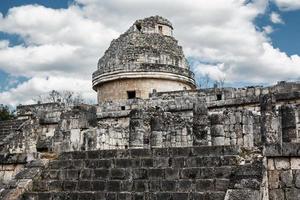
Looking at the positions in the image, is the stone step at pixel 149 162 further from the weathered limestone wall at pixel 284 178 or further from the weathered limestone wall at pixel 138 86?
the weathered limestone wall at pixel 138 86

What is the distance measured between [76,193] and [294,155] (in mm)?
3819

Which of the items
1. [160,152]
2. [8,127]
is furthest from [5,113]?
[160,152]

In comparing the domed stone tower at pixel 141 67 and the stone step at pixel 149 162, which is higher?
the domed stone tower at pixel 141 67

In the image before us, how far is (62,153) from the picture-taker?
9641 mm

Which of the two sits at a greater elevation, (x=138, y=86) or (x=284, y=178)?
(x=138, y=86)

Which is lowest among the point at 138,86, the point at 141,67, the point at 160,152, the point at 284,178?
the point at 284,178

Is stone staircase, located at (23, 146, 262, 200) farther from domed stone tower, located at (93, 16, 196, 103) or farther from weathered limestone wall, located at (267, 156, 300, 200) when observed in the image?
domed stone tower, located at (93, 16, 196, 103)

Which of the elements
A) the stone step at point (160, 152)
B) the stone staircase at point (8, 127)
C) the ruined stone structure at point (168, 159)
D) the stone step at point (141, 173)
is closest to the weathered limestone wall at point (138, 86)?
the stone staircase at point (8, 127)

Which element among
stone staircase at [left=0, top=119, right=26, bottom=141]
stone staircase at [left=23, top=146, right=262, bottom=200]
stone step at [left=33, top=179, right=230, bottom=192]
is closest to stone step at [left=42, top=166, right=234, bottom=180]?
stone staircase at [left=23, top=146, right=262, bottom=200]

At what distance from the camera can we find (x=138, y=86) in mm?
21438

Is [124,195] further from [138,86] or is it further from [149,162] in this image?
[138,86]

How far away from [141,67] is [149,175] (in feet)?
43.7

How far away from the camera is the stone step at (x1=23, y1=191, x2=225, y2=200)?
7219 mm

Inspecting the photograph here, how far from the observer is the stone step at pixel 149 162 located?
798 cm
